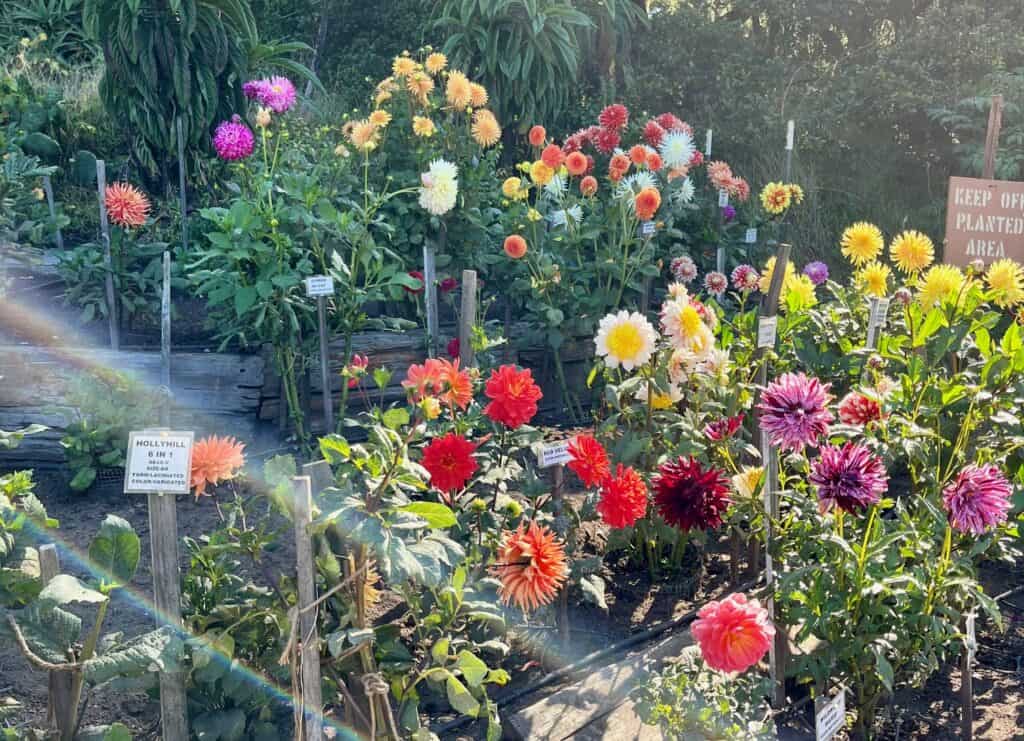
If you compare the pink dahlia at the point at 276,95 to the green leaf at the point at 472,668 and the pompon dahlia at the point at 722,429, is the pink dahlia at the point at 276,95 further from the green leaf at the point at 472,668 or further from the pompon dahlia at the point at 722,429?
the green leaf at the point at 472,668

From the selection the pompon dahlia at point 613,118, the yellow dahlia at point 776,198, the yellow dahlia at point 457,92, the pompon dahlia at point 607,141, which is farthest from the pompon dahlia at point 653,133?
the yellow dahlia at point 457,92

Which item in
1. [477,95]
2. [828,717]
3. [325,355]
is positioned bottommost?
[828,717]

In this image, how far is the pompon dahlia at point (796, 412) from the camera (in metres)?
1.90

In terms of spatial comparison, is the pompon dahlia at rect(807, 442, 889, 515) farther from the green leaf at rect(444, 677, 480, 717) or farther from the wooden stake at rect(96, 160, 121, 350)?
the wooden stake at rect(96, 160, 121, 350)

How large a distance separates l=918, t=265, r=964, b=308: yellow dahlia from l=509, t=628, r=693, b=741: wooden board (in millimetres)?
1617

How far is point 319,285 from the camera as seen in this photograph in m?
3.47

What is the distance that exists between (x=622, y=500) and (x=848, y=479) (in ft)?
1.97

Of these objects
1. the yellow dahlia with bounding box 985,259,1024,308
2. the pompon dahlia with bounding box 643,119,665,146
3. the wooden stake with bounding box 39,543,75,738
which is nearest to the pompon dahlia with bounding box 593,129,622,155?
the pompon dahlia with bounding box 643,119,665,146

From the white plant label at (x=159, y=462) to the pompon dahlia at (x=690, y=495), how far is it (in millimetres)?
1054

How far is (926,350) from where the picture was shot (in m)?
3.17

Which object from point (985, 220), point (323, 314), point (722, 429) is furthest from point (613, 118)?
point (722, 429)

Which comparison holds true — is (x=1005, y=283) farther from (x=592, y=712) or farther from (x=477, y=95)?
(x=477, y=95)

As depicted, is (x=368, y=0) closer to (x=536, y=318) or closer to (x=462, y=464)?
(x=536, y=318)

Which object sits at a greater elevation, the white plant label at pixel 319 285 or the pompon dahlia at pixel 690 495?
the white plant label at pixel 319 285
